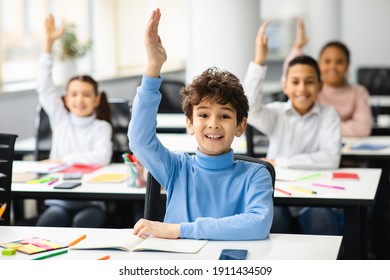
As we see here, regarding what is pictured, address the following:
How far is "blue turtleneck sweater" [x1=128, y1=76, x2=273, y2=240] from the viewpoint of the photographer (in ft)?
7.01

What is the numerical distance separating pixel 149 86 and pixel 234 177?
0.41 metres

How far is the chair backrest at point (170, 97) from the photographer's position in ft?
18.8

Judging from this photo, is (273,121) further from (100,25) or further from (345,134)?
(100,25)

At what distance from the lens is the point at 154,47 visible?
2096 millimetres

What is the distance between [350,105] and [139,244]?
322 cm

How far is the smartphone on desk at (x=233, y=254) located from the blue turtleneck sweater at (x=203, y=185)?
0.11 m

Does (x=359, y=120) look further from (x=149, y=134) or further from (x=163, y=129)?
(x=149, y=134)

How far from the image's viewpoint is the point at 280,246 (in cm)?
210

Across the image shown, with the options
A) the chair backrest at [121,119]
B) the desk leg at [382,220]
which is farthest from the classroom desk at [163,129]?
the desk leg at [382,220]

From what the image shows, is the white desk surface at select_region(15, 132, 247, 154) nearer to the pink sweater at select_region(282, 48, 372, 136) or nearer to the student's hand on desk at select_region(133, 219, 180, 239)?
the pink sweater at select_region(282, 48, 372, 136)

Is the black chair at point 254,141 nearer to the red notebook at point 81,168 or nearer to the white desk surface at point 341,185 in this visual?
the white desk surface at point 341,185

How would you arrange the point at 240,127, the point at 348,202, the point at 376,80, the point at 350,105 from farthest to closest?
the point at 376,80, the point at 350,105, the point at 348,202, the point at 240,127

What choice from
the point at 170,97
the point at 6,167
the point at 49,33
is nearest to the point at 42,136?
the point at 49,33

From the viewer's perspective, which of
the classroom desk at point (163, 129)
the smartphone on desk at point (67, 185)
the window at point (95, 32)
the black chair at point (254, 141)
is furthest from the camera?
the window at point (95, 32)
